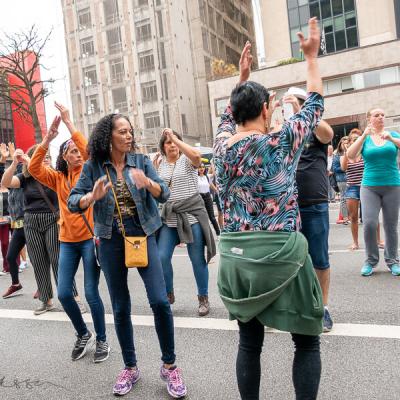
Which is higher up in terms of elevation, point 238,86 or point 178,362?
point 238,86

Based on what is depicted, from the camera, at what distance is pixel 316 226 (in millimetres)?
3932

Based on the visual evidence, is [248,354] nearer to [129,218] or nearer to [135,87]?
[129,218]

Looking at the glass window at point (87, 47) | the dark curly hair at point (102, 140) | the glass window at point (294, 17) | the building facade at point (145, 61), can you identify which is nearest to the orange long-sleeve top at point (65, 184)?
the dark curly hair at point (102, 140)

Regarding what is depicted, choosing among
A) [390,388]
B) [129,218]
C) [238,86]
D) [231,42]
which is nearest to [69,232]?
[129,218]

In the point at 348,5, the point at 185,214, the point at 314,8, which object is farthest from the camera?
the point at 314,8

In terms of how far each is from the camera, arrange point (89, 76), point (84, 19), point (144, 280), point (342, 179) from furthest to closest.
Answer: point (84, 19)
point (89, 76)
point (342, 179)
point (144, 280)

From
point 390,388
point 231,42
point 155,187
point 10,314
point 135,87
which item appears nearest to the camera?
point 390,388

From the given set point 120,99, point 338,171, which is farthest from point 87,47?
point 338,171

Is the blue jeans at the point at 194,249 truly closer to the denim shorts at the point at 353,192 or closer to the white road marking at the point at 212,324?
the white road marking at the point at 212,324

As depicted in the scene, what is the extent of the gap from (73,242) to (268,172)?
8.00 ft

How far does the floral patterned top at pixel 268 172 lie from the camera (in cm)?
227

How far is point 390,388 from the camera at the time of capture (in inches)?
117

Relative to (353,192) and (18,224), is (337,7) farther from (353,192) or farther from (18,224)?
(18,224)

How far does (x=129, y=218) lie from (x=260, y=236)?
1271 millimetres
